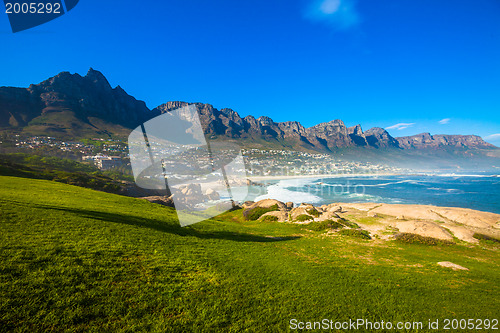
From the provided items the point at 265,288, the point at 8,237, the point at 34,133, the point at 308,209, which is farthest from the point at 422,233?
the point at 34,133

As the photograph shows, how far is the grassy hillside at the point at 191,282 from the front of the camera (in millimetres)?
5188

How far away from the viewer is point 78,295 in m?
5.50

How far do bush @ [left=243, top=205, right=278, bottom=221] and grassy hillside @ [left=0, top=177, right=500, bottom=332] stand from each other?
58.3 ft

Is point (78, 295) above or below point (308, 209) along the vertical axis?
above

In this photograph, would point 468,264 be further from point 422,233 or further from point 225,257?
point 225,257

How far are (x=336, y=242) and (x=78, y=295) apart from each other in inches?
670

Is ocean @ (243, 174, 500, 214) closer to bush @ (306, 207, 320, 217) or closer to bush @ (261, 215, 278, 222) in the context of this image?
bush @ (306, 207, 320, 217)

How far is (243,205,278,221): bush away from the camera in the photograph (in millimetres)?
31375

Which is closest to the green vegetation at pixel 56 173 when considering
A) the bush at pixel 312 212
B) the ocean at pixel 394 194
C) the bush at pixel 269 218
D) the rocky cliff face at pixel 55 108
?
the bush at pixel 269 218

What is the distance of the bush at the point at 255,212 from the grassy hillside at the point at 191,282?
17.8 metres

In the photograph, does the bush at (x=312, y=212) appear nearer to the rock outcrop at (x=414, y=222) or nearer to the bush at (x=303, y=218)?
the rock outcrop at (x=414, y=222)

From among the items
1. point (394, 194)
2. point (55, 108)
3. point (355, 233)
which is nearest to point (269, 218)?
point (355, 233)

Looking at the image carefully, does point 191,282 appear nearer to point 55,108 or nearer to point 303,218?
point 303,218

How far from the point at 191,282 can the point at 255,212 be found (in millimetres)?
25122
